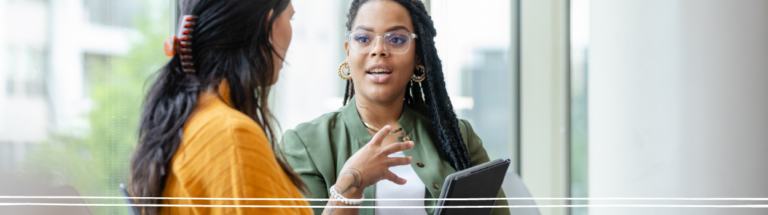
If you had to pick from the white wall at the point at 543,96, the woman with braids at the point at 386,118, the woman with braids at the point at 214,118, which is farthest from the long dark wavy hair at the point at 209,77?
the white wall at the point at 543,96

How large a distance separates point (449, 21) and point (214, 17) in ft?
1.60

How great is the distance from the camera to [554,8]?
1222mm

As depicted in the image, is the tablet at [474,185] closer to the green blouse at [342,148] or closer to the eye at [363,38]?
the green blouse at [342,148]

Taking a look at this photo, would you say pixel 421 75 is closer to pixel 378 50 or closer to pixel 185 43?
pixel 378 50

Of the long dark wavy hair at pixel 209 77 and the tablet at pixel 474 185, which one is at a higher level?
the long dark wavy hair at pixel 209 77

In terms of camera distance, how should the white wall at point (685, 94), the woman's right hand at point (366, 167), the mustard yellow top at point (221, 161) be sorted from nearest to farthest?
the mustard yellow top at point (221, 161) → the woman's right hand at point (366, 167) → the white wall at point (685, 94)

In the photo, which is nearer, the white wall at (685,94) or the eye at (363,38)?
the eye at (363,38)

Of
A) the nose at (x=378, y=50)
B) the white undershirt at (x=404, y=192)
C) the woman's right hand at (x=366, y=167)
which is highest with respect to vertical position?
the nose at (x=378, y=50)

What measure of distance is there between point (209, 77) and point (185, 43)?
2.7 inches

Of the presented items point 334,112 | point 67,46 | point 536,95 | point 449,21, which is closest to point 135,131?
point 67,46

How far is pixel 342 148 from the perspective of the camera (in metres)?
0.93

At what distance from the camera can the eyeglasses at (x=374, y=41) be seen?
92 cm

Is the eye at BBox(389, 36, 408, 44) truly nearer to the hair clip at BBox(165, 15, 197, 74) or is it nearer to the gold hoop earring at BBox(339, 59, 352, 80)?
the gold hoop earring at BBox(339, 59, 352, 80)

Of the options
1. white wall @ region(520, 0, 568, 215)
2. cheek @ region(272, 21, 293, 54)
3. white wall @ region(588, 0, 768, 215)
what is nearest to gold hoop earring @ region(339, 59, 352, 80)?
cheek @ region(272, 21, 293, 54)
